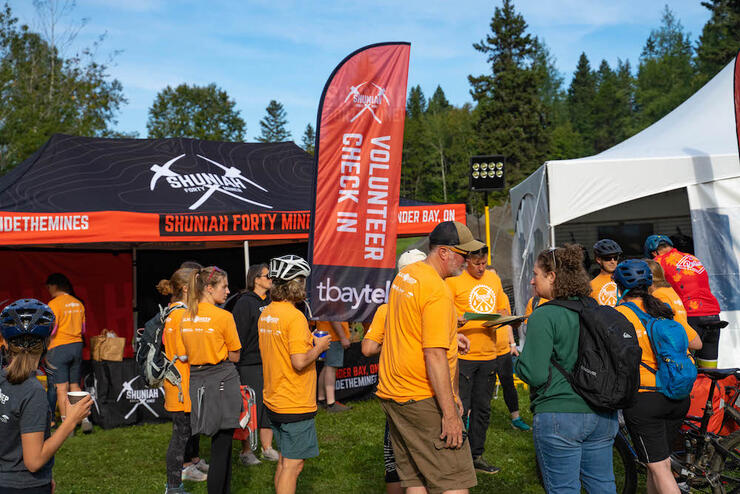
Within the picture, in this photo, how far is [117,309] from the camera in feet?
33.2

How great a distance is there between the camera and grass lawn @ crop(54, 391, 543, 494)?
531cm

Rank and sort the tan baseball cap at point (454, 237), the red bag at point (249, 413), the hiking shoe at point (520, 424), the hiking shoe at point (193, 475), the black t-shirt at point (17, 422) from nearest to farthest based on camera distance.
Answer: the black t-shirt at point (17, 422)
the tan baseball cap at point (454, 237)
the red bag at point (249, 413)
the hiking shoe at point (193, 475)
the hiking shoe at point (520, 424)

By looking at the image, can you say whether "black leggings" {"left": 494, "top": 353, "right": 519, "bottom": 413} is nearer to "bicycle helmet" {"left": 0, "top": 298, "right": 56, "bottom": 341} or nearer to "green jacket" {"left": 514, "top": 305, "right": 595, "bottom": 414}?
"green jacket" {"left": 514, "top": 305, "right": 595, "bottom": 414}

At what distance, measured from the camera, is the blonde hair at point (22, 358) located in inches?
94.7

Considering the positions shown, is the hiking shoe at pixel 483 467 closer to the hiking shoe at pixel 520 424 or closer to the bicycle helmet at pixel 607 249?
the hiking shoe at pixel 520 424

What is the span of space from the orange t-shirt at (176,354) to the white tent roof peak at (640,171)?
5.30 metres

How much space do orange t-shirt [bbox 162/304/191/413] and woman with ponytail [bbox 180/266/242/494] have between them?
0.55 feet

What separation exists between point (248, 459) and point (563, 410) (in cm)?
383

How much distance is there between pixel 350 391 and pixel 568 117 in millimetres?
77474

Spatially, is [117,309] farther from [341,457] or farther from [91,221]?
[341,457]

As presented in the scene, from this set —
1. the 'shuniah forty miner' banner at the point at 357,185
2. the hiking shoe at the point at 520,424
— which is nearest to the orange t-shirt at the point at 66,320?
the 'shuniah forty miner' banner at the point at 357,185

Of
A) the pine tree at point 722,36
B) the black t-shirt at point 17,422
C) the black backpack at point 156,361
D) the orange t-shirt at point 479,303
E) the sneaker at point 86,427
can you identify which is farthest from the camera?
the pine tree at point 722,36

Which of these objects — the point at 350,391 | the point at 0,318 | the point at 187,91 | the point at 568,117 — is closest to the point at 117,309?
the point at 350,391

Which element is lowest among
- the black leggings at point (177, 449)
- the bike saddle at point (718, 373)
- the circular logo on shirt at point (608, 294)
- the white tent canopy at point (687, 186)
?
the black leggings at point (177, 449)
